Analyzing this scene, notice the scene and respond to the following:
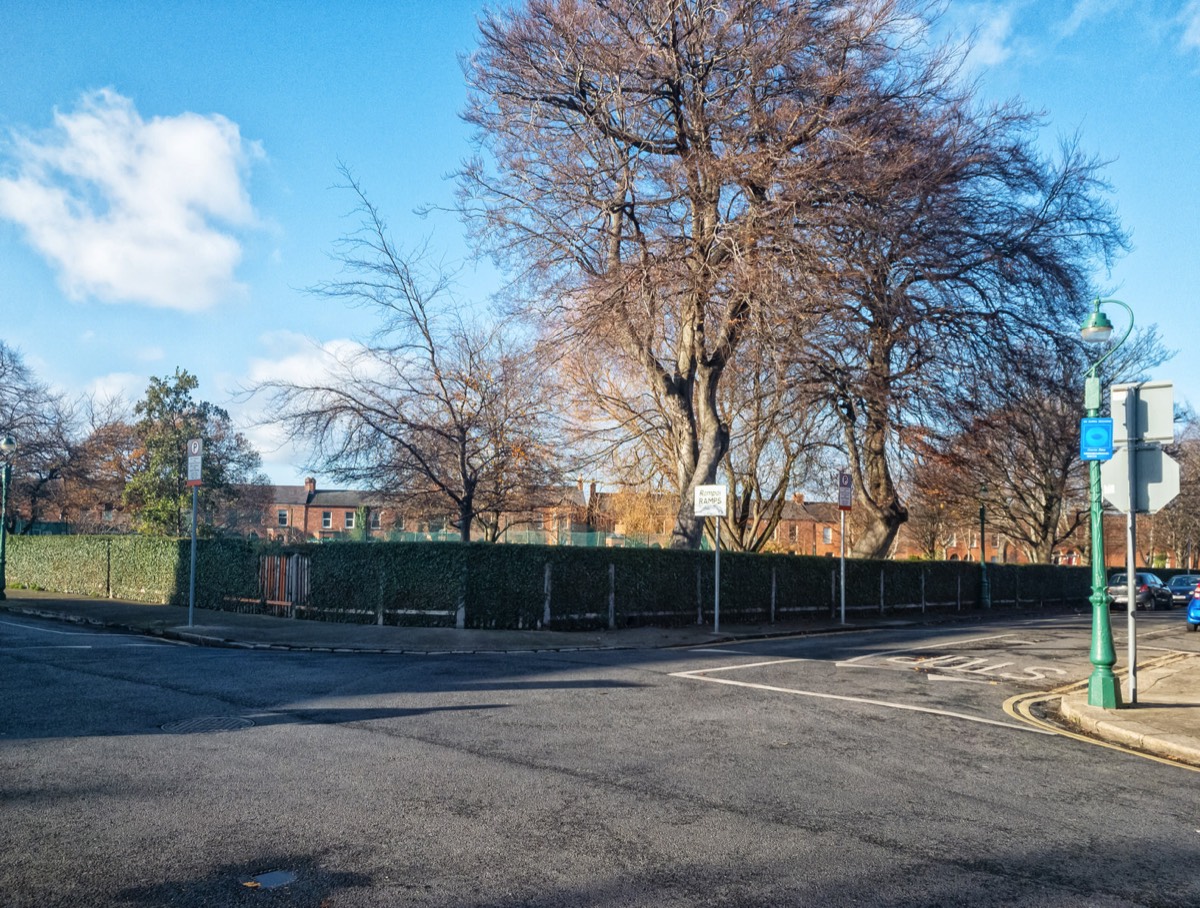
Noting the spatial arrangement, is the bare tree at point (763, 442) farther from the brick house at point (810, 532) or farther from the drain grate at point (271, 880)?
the brick house at point (810, 532)

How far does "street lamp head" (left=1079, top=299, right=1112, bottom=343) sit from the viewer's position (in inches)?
405

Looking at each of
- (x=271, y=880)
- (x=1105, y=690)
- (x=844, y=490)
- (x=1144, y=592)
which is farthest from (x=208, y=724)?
(x=1144, y=592)

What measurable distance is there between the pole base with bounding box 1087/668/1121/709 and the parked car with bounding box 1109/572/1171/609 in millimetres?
28467

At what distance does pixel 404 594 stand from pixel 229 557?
22.0 feet

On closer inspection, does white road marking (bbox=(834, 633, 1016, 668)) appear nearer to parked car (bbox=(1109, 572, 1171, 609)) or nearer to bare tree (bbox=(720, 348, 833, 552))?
bare tree (bbox=(720, 348, 833, 552))

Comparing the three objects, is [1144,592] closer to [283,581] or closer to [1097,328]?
[1097,328]

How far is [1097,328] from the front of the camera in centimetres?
1038

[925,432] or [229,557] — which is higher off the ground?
[925,432]

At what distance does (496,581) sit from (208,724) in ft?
35.6

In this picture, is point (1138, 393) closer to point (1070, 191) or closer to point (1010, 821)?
point (1010, 821)

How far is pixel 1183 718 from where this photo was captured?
9906 millimetres

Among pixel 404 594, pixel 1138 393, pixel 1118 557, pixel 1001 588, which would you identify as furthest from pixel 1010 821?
pixel 1118 557

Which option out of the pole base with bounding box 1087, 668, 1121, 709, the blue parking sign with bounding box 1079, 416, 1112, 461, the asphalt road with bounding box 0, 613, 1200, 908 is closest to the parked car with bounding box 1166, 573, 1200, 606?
the pole base with bounding box 1087, 668, 1121, 709

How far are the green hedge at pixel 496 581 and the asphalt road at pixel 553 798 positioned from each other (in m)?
7.39
